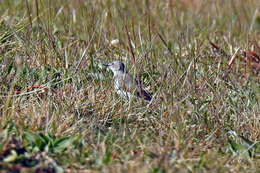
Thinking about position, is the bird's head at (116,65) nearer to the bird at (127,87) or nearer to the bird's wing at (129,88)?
the bird at (127,87)

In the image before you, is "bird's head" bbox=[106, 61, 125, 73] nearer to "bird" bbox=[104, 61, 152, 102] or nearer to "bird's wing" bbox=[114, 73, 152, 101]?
"bird" bbox=[104, 61, 152, 102]

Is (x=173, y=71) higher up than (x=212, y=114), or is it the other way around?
(x=173, y=71)

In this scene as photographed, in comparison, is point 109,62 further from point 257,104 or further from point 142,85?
point 257,104

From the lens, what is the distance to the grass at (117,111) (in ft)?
10.5

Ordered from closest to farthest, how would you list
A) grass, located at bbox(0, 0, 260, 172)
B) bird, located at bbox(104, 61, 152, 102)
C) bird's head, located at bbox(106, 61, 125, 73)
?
1. grass, located at bbox(0, 0, 260, 172)
2. bird, located at bbox(104, 61, 152, 102)
3. bird's head, located at bbox(106, 61, 125, 73)

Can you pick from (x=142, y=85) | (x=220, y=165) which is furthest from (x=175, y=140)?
(x=142, y=85)

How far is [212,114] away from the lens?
4141 mm

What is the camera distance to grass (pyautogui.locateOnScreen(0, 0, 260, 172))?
3189 mm

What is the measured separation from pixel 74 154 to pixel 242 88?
210cm

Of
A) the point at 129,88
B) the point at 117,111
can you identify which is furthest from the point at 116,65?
the point at 117,111

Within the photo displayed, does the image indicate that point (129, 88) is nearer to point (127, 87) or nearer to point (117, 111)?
point (127, 87)

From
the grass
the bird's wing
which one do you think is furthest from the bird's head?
the bird's wing

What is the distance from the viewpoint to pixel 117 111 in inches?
163

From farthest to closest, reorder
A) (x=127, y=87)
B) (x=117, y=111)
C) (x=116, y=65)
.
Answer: (x=116, y=65), (x=127, y=87), (x=117, y=111)
